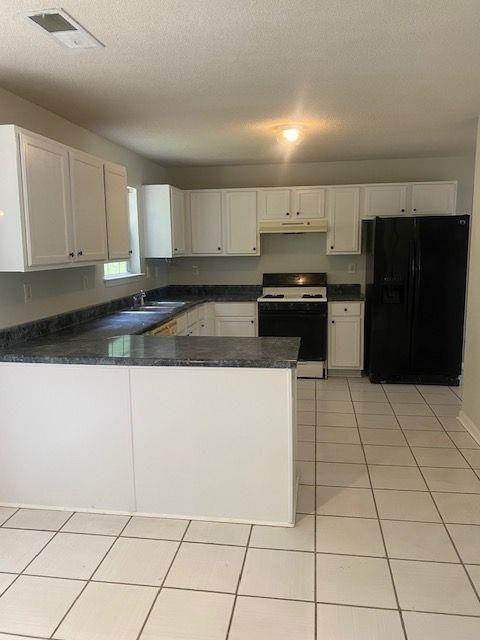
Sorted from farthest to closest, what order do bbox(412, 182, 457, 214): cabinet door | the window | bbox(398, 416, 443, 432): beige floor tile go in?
bbox(412, 182, 457, 214): cabinet door, the window, bbox(398, 416, 443, 432): beige floor tile

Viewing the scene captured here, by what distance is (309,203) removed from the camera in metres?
5.47

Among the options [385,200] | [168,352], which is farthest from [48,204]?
[385,200]

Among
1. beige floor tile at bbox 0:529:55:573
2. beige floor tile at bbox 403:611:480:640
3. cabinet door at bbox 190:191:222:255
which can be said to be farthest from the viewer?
cabinet door at bbox 190:191:222:255

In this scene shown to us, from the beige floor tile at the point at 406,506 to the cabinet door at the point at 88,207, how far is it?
2.33 meters

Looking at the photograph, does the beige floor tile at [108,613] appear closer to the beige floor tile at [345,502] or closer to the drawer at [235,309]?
the beige floor tile at [345,502]

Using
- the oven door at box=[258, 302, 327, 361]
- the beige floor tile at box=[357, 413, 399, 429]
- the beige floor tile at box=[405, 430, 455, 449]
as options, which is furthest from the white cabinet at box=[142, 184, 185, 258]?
the beige floor tile at box=[405, 430, 455, 449]

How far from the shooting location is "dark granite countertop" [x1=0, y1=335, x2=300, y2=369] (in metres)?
2.48

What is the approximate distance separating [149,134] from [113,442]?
261 centimetres

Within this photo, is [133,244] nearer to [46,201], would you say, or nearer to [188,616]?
[46,201]

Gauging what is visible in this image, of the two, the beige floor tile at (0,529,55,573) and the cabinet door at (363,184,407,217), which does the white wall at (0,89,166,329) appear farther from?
the cabinet door at (363,184,407,217)

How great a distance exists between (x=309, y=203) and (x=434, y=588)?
417cm

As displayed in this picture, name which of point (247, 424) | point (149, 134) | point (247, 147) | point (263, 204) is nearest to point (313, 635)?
point (247, 424)

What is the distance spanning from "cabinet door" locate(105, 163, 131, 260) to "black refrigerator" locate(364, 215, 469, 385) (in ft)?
8.16

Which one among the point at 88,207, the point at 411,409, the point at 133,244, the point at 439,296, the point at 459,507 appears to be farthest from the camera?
the point at 133,244
